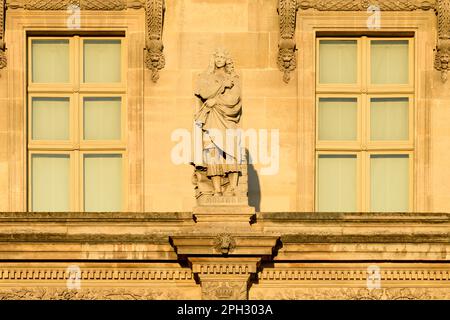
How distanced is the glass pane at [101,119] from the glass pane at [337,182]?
3576 millimetres

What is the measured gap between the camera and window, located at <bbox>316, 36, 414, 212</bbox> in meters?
31.9

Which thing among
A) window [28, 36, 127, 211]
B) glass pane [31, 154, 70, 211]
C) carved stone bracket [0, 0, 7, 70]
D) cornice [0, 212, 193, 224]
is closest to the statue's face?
cornice [0, 212, 193, 224]

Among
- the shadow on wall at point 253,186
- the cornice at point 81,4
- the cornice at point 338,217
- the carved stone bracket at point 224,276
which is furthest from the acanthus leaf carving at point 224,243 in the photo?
the cornice at point 81,4

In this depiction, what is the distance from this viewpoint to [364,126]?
31953 millimetres

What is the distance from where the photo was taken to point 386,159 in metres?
32.0

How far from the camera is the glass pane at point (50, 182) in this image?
31.9m

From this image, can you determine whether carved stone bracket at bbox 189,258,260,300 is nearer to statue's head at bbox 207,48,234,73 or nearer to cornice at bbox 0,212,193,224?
cornice at bbox 0,212,193,224

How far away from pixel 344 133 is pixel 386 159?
85 centimetres

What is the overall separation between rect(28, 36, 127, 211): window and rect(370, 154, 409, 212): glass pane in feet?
14.1

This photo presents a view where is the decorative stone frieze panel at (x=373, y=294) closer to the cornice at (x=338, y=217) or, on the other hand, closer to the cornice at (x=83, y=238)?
the cornice at (x=338, y=217)

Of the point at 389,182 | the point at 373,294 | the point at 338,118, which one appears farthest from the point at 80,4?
the point at 373,294

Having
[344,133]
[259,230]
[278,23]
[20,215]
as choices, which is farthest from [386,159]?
[20,215]

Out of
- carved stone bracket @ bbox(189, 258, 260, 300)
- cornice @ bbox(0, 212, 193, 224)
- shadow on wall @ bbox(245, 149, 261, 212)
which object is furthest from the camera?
shadow on wall @ bbox(245, 149, 261, 212)
